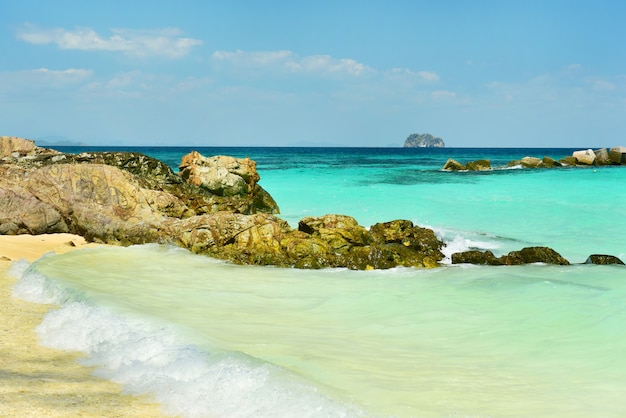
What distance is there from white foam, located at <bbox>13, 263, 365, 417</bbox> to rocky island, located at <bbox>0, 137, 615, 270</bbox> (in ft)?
17.1

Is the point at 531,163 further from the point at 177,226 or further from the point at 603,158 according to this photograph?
the point at 177,226

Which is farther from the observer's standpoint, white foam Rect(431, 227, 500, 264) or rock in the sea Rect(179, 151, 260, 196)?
rock in the sea Rect(179, 151, 260, 196)

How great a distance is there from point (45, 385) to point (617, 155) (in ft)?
208

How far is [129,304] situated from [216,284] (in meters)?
2.07

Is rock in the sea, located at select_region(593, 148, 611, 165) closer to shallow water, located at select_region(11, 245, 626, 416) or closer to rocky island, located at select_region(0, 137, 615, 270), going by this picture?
rocky island, located at select_region(0, 137, 615, 270)

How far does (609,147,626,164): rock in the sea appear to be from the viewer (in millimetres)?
56875

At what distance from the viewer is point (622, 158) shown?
188 ft

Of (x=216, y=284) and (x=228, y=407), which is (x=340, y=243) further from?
(x=228, y=407)

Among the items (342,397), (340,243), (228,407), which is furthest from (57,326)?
(340,243)

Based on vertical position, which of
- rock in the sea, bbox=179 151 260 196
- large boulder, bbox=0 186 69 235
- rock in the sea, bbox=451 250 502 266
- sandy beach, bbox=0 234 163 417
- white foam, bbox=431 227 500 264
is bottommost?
white foam, bbox=431 227 500 264

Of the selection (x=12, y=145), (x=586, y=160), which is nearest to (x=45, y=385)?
(x=12, y=145)

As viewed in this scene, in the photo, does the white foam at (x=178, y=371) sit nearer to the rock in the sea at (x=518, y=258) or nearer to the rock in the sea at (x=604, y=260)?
the rock in the sea at (x=518, y=258)

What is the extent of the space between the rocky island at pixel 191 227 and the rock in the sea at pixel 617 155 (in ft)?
173

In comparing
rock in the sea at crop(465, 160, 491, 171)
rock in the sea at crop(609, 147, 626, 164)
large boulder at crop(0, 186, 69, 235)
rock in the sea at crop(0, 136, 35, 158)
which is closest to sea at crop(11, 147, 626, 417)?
large boulder at crop(0, 186, 69, 235)
